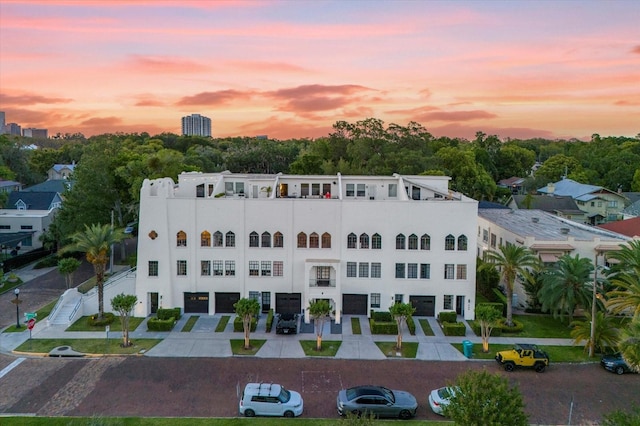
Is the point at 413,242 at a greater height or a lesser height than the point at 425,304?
greater

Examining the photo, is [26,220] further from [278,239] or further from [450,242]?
[450,242]

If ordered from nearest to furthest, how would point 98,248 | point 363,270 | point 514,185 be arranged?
1. point 98,248
2. point 363,270
3. point 514,185

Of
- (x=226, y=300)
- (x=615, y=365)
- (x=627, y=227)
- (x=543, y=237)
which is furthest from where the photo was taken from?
(x=627, y=227)

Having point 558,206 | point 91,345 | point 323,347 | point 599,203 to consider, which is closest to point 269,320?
point 323,347

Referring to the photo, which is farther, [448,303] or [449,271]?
[448,303]

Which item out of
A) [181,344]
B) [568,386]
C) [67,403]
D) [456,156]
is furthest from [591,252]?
[456,156]

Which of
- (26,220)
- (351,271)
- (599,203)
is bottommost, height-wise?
(351,271)

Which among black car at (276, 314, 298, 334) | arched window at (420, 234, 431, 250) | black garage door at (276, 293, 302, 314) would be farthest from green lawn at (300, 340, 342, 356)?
arched window at (420, 234, 431, 250)

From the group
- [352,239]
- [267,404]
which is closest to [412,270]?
[352,239]

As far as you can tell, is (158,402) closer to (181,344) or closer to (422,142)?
(181,344)
